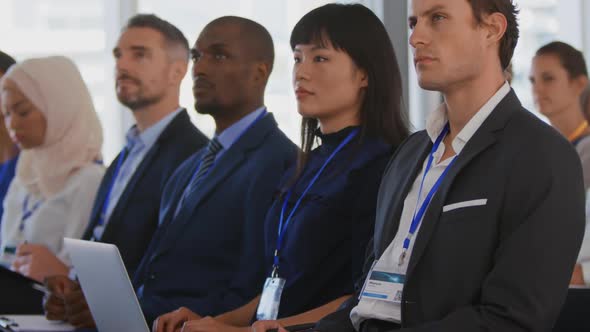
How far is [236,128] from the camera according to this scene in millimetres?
3645

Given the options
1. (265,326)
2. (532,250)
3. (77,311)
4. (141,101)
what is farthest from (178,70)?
(532,250)

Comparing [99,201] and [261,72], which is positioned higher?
[261,72]

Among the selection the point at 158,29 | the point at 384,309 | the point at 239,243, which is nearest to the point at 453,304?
the point at 384,309

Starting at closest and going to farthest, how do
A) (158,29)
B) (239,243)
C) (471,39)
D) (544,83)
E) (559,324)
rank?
1. (471,39)
2. (559,324)
3. (239,243)
4. (158,29)
5. (544,83)

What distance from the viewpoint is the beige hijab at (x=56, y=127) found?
4.79 m

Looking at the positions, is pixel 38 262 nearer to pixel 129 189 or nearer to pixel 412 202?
pixel 129 189

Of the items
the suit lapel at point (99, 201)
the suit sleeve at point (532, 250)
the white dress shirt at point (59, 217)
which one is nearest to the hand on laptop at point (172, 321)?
the suit sleeve at point (532, 250)

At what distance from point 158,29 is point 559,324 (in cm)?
270

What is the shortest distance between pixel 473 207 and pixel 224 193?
5.20 feet

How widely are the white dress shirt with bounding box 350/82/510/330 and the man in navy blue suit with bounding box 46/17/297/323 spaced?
1.06 metres

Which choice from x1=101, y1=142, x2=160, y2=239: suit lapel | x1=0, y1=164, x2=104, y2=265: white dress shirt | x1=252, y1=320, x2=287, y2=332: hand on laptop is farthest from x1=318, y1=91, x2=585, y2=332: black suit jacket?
x1=0, y1=164, x2=104, y2=265: white dress shirt

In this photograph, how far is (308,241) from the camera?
2904mm

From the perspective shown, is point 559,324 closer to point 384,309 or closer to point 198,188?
point 384,309

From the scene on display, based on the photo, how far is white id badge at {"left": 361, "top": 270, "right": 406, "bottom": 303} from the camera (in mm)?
2227
